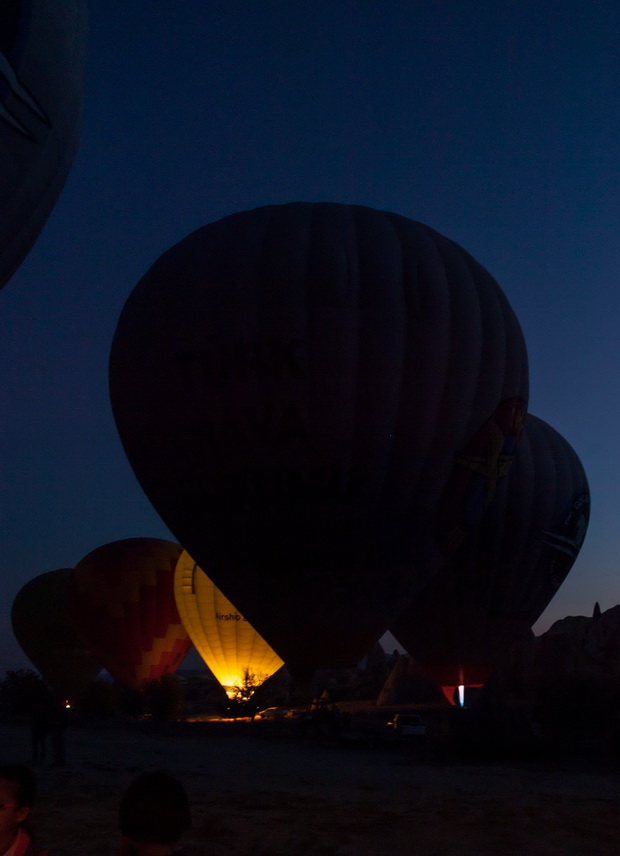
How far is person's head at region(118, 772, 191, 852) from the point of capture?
8.06 ft

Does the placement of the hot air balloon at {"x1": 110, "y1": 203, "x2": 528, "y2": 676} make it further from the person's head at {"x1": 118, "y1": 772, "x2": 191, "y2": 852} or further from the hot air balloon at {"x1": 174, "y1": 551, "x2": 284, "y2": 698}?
the hot air balloon at {"x1": 174, "y1": 551, "x2": 284, "y2": 698}

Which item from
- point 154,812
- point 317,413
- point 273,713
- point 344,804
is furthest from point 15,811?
point 273,713

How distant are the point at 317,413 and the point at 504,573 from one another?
12.0m

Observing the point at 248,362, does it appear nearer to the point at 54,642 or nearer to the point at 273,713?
the point at 273,713

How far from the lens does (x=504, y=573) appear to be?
2480 centimetres

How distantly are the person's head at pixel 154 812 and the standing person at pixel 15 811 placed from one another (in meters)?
0.42

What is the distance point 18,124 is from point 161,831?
24.3 ft

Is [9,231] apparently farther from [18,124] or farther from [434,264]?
[434,264]

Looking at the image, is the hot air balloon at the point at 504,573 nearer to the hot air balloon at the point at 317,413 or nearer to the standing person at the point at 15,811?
the hot air balloon at the point at 317,413

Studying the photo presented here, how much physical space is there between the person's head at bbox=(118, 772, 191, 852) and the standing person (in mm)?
423

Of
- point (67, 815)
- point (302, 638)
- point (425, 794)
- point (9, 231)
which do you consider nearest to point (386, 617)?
point (302, 638)

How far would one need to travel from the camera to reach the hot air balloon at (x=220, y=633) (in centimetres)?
2891

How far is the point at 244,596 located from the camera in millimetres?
15977

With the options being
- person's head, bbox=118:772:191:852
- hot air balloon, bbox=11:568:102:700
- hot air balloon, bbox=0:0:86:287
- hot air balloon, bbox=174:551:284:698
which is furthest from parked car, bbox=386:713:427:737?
hot air balloon, bbox=11:568:102:700
